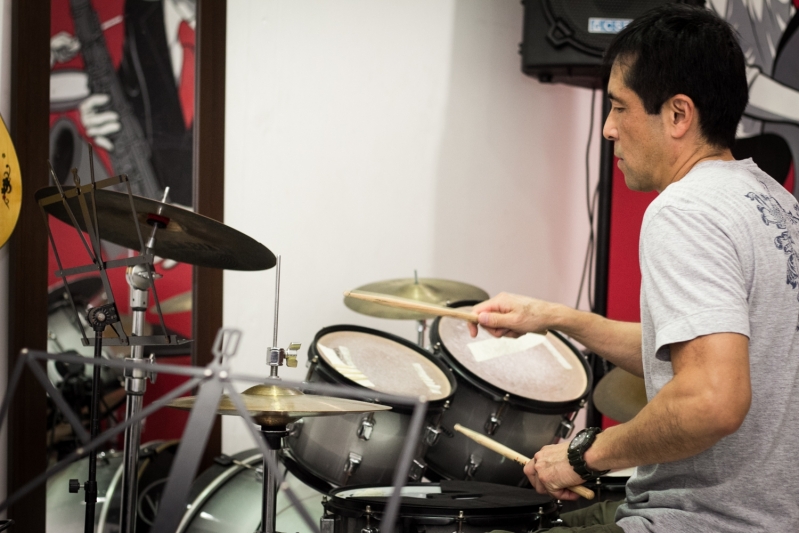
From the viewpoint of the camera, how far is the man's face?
139cm

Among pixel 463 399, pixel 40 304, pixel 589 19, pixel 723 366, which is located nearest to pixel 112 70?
pixel 40 304

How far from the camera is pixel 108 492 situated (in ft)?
7.91

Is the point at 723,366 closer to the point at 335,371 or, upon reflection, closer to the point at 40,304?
the point at 335,371

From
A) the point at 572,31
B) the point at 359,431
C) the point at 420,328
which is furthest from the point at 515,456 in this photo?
the point at 572,31

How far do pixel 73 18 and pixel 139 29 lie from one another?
25cm

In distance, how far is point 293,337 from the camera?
2.89 metres

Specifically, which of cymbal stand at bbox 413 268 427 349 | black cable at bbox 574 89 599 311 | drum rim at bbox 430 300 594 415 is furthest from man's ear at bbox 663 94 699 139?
black cable at bbox 574 89 599 311

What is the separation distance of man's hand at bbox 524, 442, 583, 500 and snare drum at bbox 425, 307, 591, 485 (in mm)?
667

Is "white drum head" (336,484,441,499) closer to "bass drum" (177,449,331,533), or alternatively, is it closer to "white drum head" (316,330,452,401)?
"white drum head" (316,330,452,401)

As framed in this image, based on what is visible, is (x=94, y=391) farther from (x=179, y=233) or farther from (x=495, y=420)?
(x=495, y=420)

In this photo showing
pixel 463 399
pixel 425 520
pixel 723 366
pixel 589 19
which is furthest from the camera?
pixel 589 19

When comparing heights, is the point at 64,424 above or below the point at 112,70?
below

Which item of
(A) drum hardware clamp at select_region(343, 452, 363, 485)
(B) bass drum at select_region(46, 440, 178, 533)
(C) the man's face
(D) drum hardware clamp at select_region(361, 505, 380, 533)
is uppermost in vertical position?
(C) the man's face

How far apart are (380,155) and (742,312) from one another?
2.06 meters
